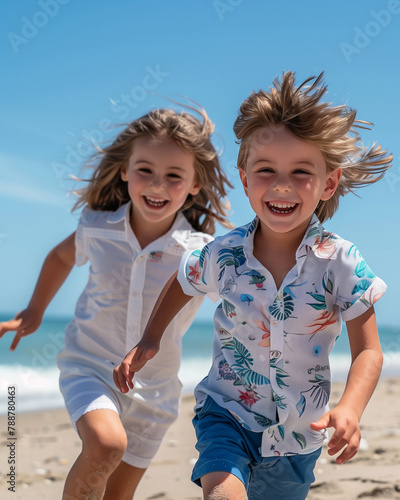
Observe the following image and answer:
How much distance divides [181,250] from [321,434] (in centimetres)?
148

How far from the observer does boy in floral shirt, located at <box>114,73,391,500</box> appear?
2.77 meters

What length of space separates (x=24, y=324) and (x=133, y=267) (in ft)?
2.89

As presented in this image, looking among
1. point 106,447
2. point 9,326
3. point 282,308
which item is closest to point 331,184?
point 282,308

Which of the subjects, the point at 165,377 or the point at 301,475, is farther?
the point at 165,377

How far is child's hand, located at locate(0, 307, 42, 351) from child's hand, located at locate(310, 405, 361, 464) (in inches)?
95.7

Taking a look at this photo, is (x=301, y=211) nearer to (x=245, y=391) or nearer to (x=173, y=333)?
(x=245, y=391)

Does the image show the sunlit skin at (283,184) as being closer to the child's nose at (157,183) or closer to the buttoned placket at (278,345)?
the buttoned placket at (278,345)

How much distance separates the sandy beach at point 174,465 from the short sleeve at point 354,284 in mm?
2060

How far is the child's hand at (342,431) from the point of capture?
2260 mm

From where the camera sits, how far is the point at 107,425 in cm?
336

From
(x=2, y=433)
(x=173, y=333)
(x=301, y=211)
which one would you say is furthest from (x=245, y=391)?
(x=2, y=433)

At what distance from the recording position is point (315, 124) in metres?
2.83

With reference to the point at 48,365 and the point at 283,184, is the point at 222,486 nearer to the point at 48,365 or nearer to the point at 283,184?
the point at 283,184

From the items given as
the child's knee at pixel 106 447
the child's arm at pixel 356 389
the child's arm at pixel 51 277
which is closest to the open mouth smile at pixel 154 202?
the child's arm at pixel 51 277
